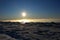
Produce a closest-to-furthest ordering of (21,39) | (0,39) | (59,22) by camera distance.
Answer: (0,39) < (21,39) < (59,22)

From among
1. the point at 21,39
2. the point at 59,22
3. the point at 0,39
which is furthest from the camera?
the point at 59,22

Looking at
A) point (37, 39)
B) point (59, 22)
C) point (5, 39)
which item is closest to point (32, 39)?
point (37, 39)

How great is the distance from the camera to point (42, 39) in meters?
18.1

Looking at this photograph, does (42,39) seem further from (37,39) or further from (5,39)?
(5,39)

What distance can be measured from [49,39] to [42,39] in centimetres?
89

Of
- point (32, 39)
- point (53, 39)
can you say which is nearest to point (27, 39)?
point (32, 39)

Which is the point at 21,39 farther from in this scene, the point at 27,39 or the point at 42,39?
the point at 42,39

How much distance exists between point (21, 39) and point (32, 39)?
1380 mm

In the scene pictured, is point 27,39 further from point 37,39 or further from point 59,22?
point 59,22

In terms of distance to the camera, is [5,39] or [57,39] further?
[57,39]

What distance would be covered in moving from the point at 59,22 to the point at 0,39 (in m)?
27.3

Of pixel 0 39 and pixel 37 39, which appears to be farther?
pixel 37 39

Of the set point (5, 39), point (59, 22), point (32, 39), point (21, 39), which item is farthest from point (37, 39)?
point (59, 22)

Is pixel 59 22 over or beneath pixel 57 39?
over
